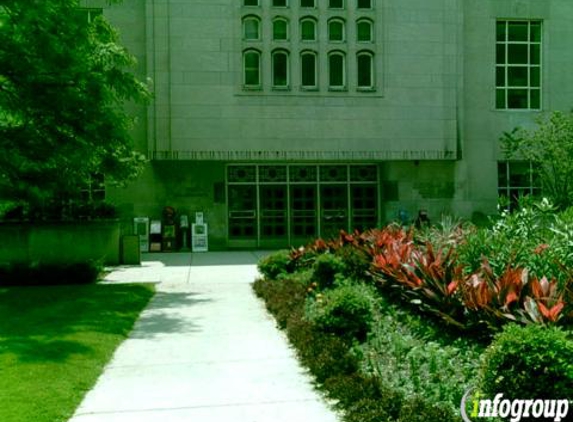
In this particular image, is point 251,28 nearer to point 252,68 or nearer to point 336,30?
point 252,68

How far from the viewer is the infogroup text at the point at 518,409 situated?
17.2ft

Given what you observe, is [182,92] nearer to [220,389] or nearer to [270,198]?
[270,198]

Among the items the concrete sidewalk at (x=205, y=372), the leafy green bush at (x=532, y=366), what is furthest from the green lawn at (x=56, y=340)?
the leafy green bush at (x=532, y=366)

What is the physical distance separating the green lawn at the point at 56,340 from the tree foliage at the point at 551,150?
16610 mm

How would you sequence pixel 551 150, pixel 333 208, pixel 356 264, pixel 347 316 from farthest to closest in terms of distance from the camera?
pixel 333 208
pixel 551 150
pixel 356 264
pixel 347 316

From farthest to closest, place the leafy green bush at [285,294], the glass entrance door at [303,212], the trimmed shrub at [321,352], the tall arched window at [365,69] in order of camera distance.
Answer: the glass entrance door at [303,212], the tall arched window at [365,69], the leafy green bush at [285,294], the trimmed shrub at [321,352]

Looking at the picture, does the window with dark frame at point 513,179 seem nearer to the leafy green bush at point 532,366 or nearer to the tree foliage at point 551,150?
the tree foliage at point 551,150

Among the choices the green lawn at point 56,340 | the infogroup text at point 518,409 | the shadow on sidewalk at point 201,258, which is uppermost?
the infogroup text at point 518,409

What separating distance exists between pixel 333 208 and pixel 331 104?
14.4ft

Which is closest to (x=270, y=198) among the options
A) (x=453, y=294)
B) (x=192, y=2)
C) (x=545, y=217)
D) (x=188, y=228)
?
(x=188, y=228)

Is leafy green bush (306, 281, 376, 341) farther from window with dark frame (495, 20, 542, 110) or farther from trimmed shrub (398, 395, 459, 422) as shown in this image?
window with dark frame (495, 20, 542, 110)

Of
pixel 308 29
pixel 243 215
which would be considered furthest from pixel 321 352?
pixel 308 29

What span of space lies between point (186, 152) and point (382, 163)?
808 centimetres

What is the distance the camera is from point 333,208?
28906 mm
